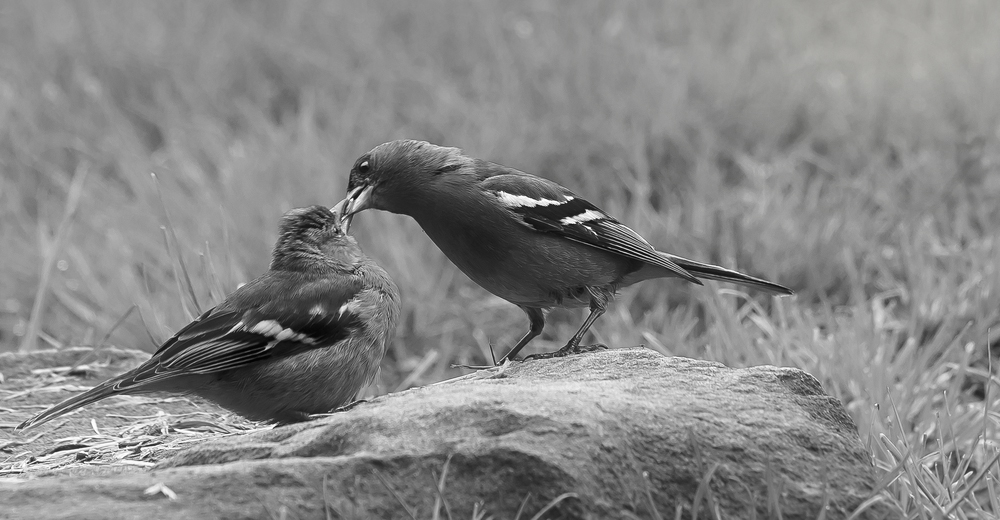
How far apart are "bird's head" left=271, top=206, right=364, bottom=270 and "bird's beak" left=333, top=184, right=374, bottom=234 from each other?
0.28 m

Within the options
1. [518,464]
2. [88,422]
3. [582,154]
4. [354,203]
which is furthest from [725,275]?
[582,154]

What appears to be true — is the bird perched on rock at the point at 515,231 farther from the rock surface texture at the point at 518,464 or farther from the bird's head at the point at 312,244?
the rock surface texture at the point at 518,464

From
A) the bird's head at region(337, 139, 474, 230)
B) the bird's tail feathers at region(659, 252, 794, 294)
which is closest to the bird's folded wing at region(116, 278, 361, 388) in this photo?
the bird's head at region(337, 139, 474, 230)

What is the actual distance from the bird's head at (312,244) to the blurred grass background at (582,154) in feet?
2.73

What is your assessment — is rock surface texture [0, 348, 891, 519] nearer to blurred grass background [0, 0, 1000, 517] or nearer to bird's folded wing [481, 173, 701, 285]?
blurred grass background [0, 0, 1000, 517]

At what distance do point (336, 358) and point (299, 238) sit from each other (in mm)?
612

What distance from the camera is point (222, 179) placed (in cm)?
658

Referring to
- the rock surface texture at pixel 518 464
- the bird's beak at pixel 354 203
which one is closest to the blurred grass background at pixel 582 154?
the bird's beak at pixel 354 203

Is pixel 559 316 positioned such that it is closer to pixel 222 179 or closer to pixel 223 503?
pixel 222 179

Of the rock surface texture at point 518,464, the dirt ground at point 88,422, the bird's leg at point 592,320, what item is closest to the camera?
the rock surface texture at point 518,464

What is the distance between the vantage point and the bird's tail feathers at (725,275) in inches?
161

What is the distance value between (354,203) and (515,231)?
0.66 m

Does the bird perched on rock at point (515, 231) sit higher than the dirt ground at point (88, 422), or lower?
higher

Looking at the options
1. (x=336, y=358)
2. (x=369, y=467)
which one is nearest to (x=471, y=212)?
(x=336, y=358)
